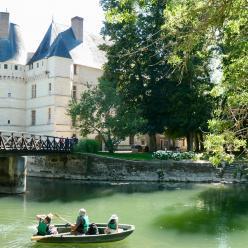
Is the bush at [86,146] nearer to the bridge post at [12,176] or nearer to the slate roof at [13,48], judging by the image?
the bridge post at [12,176]

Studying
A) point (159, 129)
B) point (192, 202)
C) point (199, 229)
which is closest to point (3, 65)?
point (159, 129)

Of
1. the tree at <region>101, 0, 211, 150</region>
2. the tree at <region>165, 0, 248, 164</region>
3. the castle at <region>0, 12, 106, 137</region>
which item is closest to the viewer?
the tree at <region>165, 0, 248, 164</region>

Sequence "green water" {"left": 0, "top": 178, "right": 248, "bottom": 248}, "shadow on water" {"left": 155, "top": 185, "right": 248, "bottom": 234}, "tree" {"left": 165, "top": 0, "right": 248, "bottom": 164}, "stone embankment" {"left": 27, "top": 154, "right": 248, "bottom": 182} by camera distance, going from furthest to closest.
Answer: "stone embankment" {"left": 27, "top": 154, "right": 248, "bottom": 182}, "shadow on water" {"left": 155, "top": 185, "right": 248, "bottom": 234}, "green water" {"left": 0, "top": 178, "right": 248, "bottom": 248}, "tree" {"left": 165, "top": 0, "right": 248, "bottom": 164}

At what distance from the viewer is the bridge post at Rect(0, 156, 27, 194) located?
2817cm

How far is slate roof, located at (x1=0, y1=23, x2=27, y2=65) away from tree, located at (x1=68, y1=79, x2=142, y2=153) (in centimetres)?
1392

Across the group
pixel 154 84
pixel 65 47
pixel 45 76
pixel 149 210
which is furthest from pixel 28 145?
pixel 65 47

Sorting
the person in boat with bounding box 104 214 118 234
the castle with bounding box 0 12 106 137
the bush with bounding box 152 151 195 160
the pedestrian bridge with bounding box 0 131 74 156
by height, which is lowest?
the person in boat with bounding box 104 214 118 234

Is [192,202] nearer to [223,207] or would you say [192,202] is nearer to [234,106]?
[223,207]

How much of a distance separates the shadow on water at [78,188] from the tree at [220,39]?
17.9 m

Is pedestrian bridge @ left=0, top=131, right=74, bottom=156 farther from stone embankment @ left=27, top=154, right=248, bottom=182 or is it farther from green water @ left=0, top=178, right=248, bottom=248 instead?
green water @ left=0, top=178, right=248, bottom=248

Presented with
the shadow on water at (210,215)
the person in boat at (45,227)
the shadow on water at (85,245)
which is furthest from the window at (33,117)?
the shadow on water at (85,245)

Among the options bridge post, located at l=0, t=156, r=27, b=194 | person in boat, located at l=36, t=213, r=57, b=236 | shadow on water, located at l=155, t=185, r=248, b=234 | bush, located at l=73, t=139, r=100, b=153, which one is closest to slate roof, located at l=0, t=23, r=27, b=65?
bush, located at l=73, t=139, r=100, b=153

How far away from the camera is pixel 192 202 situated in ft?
80.0

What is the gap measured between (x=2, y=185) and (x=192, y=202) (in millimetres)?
12231
